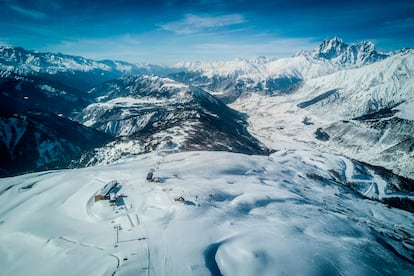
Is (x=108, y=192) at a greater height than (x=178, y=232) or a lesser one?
lesser

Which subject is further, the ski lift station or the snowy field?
the ski lift station

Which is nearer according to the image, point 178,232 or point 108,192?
point 178,232

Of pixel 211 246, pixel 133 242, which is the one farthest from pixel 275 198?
pixel 133 242

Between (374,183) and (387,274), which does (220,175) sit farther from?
(374,183)

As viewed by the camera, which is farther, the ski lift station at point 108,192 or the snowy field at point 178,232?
the ski lift station at point 108,192
